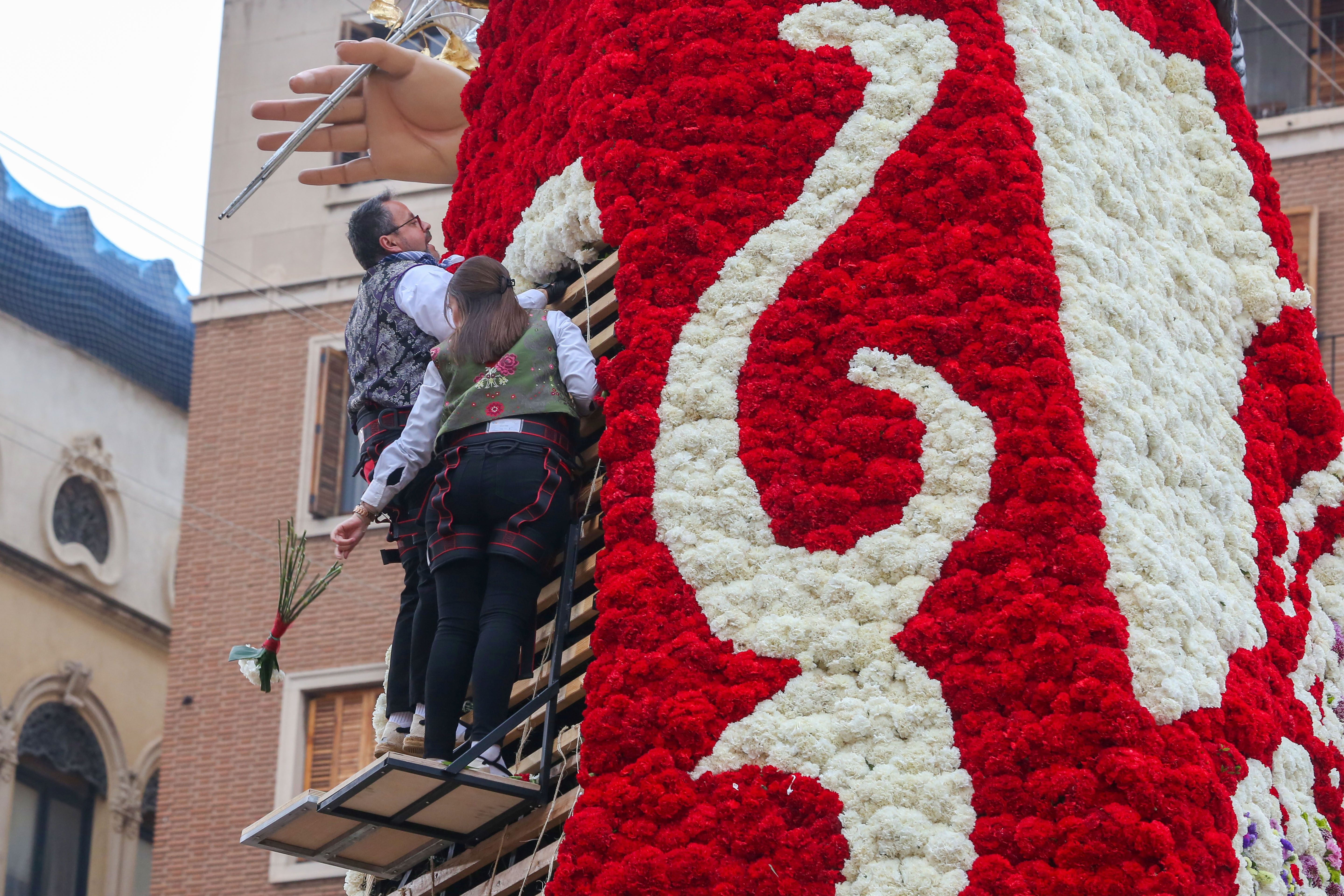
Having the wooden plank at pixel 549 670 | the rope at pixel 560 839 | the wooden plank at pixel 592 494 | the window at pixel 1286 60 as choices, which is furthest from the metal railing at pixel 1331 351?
the rope at pixel 560 839

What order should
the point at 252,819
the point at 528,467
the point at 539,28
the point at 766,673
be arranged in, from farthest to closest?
the point at 252,819, the point at 539,28, the point at 528,467, the point at 766,673

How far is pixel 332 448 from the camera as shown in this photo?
27219 millimetres

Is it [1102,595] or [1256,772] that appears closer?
[1102,595]

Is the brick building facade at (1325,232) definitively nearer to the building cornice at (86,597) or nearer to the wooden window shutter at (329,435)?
the wooden window shutter at (329,435)

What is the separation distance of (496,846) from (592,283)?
114 inches

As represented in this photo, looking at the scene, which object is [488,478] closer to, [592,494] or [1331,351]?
[592,494]

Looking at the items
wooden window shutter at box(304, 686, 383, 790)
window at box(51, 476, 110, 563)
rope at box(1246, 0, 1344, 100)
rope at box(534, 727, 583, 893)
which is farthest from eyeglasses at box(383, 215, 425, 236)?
window at box(51, 476, 110, 563)

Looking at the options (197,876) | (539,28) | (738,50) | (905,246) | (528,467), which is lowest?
(197,876)

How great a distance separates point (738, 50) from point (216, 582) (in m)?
18.8

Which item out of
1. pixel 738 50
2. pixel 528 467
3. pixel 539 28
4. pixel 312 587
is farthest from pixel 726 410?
pixel 539 28

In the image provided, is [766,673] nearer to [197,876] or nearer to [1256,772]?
[1256,772]

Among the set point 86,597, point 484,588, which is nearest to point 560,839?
point 484,588

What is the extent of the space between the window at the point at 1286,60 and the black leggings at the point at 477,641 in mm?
18610

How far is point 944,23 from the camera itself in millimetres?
9742
